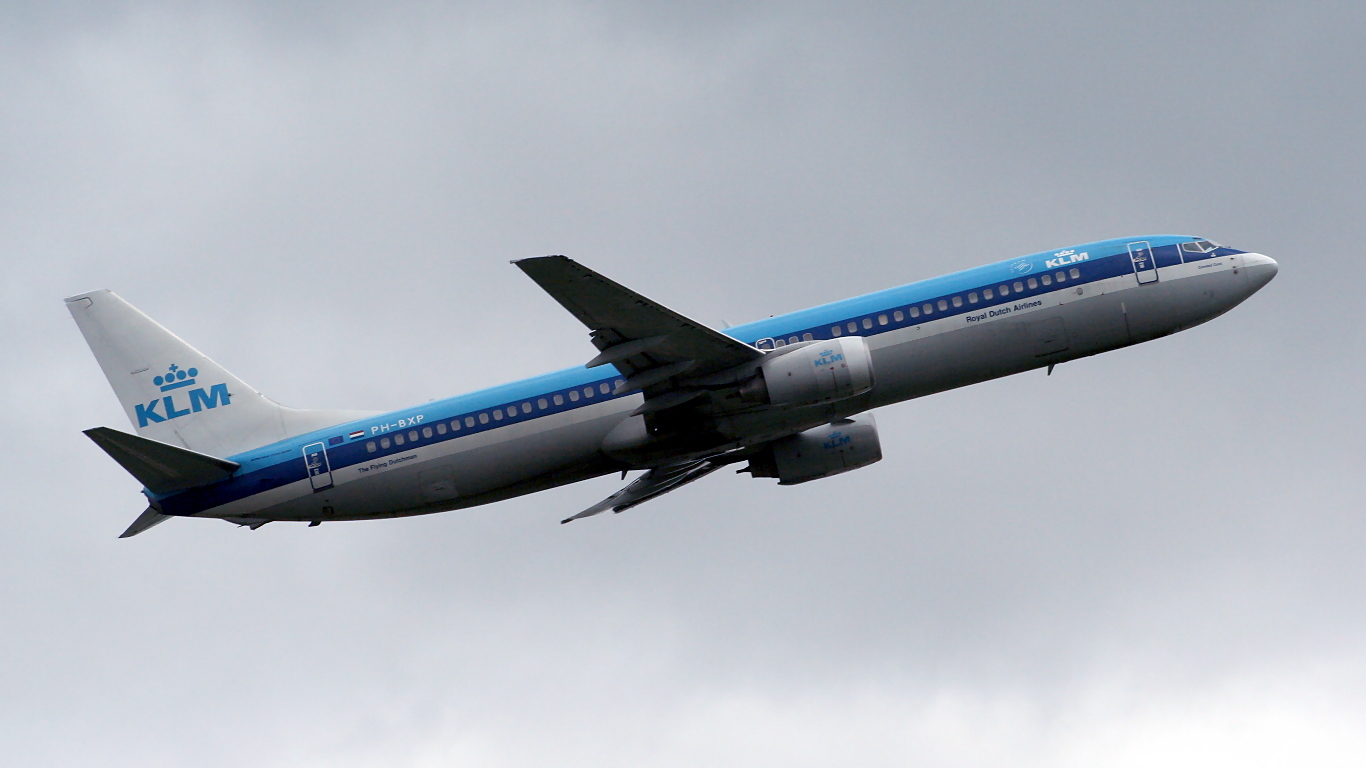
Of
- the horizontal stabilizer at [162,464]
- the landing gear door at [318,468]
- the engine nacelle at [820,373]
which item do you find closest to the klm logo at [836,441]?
the engine nacelle at [820,373]

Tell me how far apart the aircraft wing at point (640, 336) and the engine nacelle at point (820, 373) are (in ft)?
3.49

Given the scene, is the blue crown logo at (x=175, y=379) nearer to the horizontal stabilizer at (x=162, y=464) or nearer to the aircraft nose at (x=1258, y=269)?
the horizontal stabilizer at (x=162, y=464)

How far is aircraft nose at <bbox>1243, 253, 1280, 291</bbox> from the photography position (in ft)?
147

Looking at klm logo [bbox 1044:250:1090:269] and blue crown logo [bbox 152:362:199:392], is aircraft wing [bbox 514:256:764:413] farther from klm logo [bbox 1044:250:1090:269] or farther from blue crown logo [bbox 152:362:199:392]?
blue crown logo [bbox 152:362:199:392]

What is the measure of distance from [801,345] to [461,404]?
11.9 meters

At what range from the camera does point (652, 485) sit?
4881cm

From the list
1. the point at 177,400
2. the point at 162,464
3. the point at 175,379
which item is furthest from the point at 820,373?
the point at 175,379

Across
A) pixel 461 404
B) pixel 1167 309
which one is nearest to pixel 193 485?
pixel 461 404

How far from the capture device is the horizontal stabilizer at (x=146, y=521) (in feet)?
145

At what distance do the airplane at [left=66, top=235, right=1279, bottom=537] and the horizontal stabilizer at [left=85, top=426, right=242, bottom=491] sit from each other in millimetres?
65

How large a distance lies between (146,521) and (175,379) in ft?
18.3

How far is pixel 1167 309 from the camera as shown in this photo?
4397 centimetres

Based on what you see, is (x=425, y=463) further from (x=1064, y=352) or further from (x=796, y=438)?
(x=1064, y=352)

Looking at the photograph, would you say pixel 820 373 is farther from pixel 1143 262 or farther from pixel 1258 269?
pixel 1258 269
